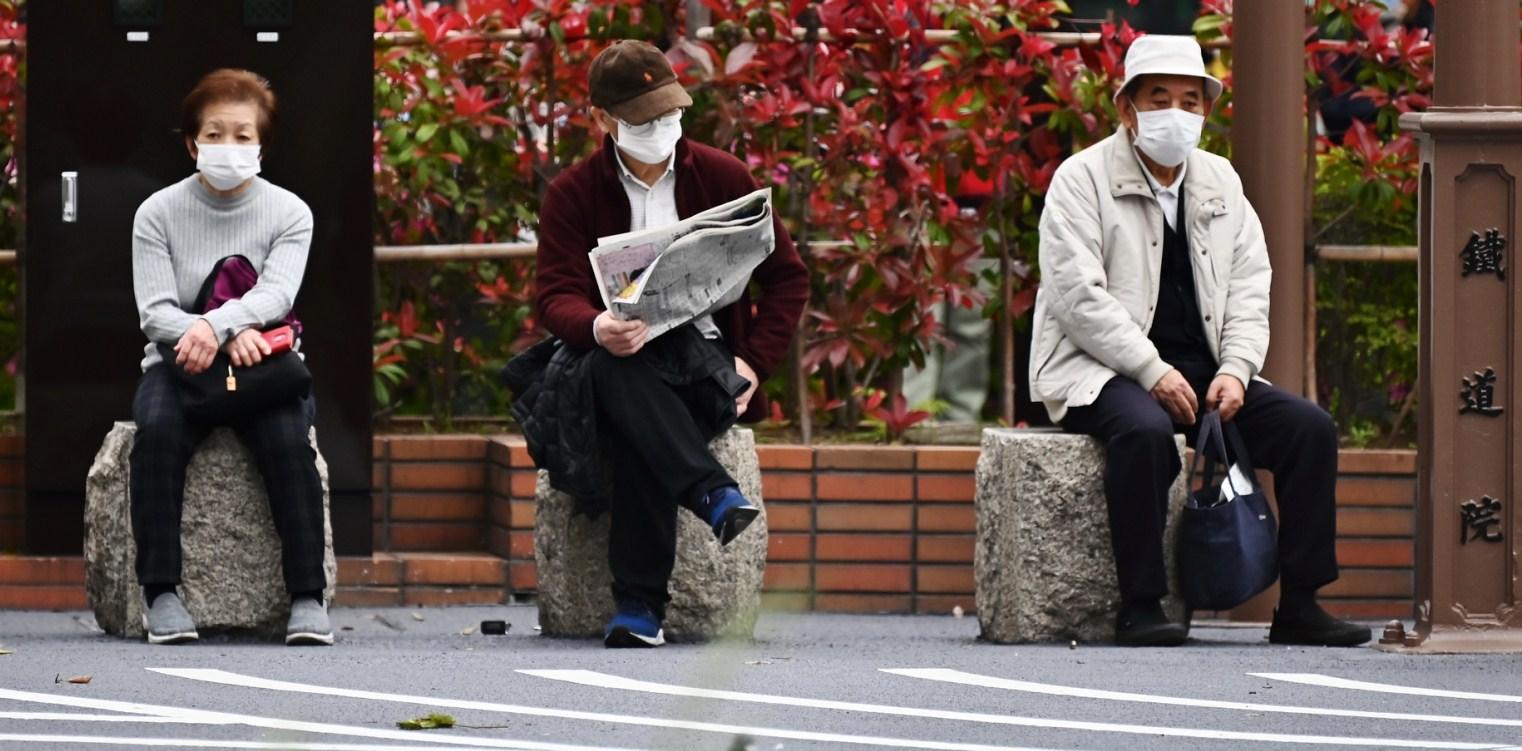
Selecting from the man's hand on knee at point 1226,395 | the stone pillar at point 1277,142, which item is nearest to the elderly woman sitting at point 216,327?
the man's hand on knee at point 1226,395

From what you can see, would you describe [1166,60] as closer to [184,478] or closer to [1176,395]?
[1176,395]

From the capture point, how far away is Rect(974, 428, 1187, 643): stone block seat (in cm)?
676

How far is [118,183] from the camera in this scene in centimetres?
780

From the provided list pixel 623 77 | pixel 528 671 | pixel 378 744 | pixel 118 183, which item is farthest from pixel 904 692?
pixel 118 183

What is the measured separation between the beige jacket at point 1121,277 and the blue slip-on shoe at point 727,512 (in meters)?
0.93

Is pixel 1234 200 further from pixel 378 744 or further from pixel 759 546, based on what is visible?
pixel 378 744

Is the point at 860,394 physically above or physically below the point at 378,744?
above

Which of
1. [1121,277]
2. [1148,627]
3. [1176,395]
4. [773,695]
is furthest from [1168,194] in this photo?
[773,695]

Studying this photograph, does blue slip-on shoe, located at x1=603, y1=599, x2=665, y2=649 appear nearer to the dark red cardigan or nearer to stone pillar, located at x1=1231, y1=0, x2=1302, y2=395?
the dark red cardigan

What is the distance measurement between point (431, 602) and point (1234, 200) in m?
2.64

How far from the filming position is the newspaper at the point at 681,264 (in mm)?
6469

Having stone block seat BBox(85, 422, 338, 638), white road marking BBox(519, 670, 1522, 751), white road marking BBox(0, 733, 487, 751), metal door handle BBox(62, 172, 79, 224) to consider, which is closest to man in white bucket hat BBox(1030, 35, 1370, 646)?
white road marking BBox(519, 670, 1522, 751)

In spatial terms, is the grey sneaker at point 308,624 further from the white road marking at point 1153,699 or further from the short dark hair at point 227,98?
the white road marking at point 1153,699

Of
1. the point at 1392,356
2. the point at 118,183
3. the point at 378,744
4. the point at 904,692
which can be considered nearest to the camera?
the point at 378,744
